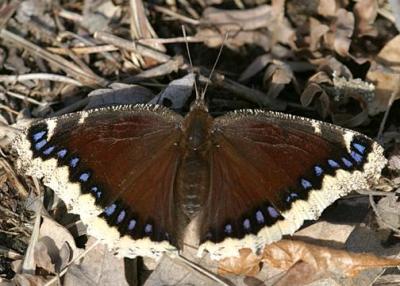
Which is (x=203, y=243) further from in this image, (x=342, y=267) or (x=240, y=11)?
(x=240, y=11)

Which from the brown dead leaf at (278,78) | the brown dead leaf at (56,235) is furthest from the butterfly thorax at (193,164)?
the brown dead leaf at (278,78)

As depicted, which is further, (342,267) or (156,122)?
(156,122)

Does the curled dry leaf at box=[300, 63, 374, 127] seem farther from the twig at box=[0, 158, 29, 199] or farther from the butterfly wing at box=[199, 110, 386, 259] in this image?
the twig at box=[0, 158, 29, 199]

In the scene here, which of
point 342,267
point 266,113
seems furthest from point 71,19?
point 342,267

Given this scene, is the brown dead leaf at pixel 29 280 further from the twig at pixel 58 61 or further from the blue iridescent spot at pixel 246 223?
the twig at pixel 58 61

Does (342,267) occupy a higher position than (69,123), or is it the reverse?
A: (69,123)

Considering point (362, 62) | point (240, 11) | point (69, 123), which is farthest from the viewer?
point (240, 11)
